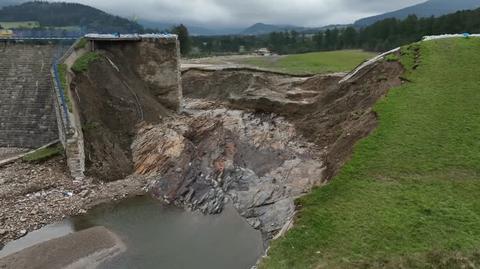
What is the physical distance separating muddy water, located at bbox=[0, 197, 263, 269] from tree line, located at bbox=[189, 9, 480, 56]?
55.1 meters

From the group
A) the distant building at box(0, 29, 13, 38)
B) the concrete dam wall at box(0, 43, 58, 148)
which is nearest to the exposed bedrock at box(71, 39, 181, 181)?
the concrete dam wall at box(0, 43, 58, 148)

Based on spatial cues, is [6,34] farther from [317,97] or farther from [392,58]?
[392,58]

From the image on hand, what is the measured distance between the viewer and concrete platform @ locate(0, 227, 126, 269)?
56.6 feet

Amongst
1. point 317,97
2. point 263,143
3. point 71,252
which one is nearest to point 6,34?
point 263,143

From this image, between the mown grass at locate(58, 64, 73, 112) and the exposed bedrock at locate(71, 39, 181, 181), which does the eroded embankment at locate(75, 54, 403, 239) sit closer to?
the exposed bedrock at locate(71, 39, 181, 181)

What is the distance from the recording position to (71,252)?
18.2 meters

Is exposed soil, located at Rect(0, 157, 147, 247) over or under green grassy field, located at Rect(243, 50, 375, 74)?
under

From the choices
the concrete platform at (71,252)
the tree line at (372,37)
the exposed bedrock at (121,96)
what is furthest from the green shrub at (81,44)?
the tree line at (372,37)

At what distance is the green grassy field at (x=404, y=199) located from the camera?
45.3 ft

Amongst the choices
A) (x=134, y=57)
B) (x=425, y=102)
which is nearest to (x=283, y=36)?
(x=134, y=57)

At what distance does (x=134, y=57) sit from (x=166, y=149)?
11481mm

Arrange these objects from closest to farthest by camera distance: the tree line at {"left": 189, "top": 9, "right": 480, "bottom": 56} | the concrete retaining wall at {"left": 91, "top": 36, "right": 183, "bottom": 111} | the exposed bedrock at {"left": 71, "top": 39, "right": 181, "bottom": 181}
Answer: the exposed bedrock at {"left": 71, "top": 39, "right": 181, "bottom": 181}
the concrete retaining wall at {"left": 91, "top": 36, "right": 183, "bottom": 111}
the tree line at {"left": 189, "top": 9, "right": 480, "bottom": 56}

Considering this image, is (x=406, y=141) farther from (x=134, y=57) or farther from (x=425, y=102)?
(x=134, y=57)

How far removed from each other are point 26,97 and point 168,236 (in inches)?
710
